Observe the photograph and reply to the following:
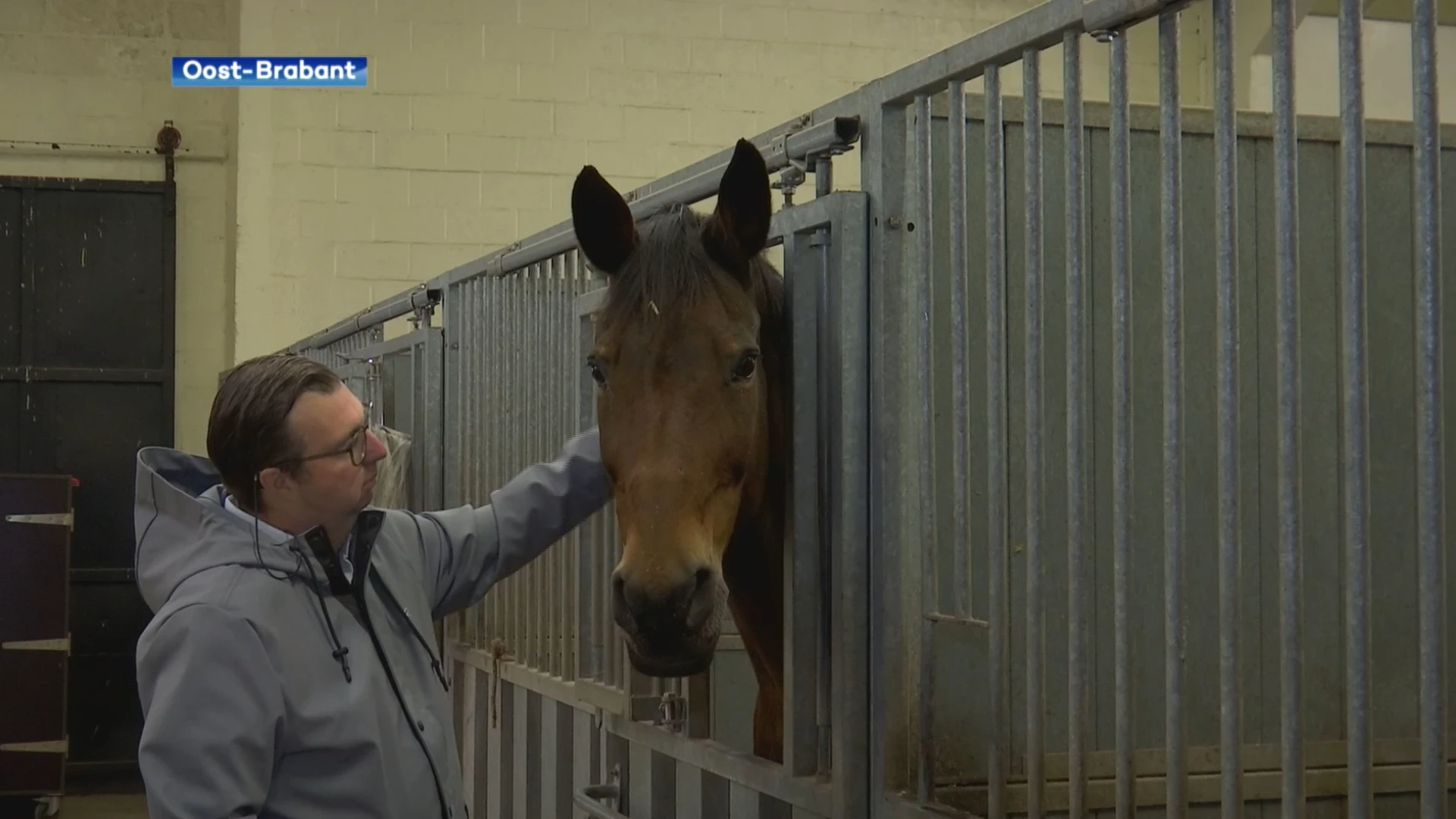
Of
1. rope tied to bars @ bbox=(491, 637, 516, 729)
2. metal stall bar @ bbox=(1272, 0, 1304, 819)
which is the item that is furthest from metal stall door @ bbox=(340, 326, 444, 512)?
metal stall bar @ bbox=(1272, 0, 1304, 819)

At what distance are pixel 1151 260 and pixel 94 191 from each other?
21.1ft

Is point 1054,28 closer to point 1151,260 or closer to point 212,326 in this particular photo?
point 1151,260

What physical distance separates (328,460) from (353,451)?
0.12 ft

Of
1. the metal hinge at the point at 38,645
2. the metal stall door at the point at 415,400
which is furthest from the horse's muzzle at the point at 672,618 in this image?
the metal hinge at the point at 38,645

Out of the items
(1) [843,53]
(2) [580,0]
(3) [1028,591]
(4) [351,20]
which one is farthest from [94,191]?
(3) [1028,591]

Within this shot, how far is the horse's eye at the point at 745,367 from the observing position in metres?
1.74

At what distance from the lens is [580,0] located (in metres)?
6.97

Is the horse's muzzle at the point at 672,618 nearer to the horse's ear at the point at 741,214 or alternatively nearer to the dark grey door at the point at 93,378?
the horse's ear at the point at 741,214

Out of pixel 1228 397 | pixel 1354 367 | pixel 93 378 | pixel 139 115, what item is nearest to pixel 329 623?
pixel 1228 397

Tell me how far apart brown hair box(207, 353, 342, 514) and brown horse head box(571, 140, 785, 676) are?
15.0 inches

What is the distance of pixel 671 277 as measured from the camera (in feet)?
5.80

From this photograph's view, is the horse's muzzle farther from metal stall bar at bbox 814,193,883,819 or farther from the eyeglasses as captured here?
the eyeglasses

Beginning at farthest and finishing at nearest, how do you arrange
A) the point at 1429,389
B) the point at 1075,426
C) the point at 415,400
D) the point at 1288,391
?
the point at 415,400, the point at 1075,426, the point at 1288,391, the point at 1429,389

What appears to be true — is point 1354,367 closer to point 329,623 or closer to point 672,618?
point 672,618
